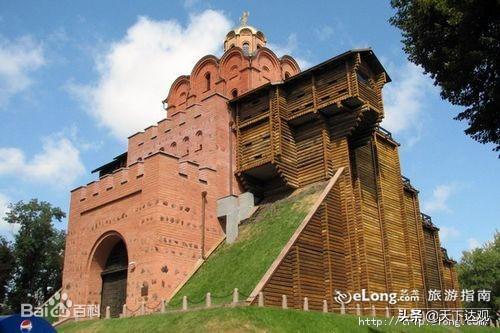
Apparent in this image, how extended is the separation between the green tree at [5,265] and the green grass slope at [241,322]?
58.3 feet

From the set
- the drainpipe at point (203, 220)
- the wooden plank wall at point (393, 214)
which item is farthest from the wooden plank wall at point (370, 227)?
the drainpipe at point (203, 220)

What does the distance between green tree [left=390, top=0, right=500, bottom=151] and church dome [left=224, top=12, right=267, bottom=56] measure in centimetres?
2125

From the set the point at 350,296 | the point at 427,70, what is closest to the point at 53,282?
the point at 350,296

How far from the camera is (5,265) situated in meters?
33.3

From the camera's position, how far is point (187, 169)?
23406 mm

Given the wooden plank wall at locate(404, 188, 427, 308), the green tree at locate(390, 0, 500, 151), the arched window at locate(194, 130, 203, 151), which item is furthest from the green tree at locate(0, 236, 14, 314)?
the green tree at locate(390, 0, 500, 151)

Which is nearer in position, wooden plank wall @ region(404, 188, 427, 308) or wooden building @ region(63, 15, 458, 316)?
wooden building @ region(63, 15, 458, 316)

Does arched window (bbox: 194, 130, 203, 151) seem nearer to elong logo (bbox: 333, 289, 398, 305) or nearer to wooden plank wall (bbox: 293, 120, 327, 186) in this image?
wooden plank wall (bbox: 293, 120, 327, 186)

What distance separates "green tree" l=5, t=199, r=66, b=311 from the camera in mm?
35969

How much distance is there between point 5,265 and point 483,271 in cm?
3425

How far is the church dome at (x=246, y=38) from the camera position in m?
33.8

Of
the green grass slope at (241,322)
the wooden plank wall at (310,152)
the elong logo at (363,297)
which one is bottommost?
the green grass slope at (241,322)

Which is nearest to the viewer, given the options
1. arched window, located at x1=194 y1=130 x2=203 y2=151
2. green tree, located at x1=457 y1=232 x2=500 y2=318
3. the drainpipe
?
the drainpipe

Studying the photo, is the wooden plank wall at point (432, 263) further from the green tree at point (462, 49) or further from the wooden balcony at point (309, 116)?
the green tree at point (462, 49)
